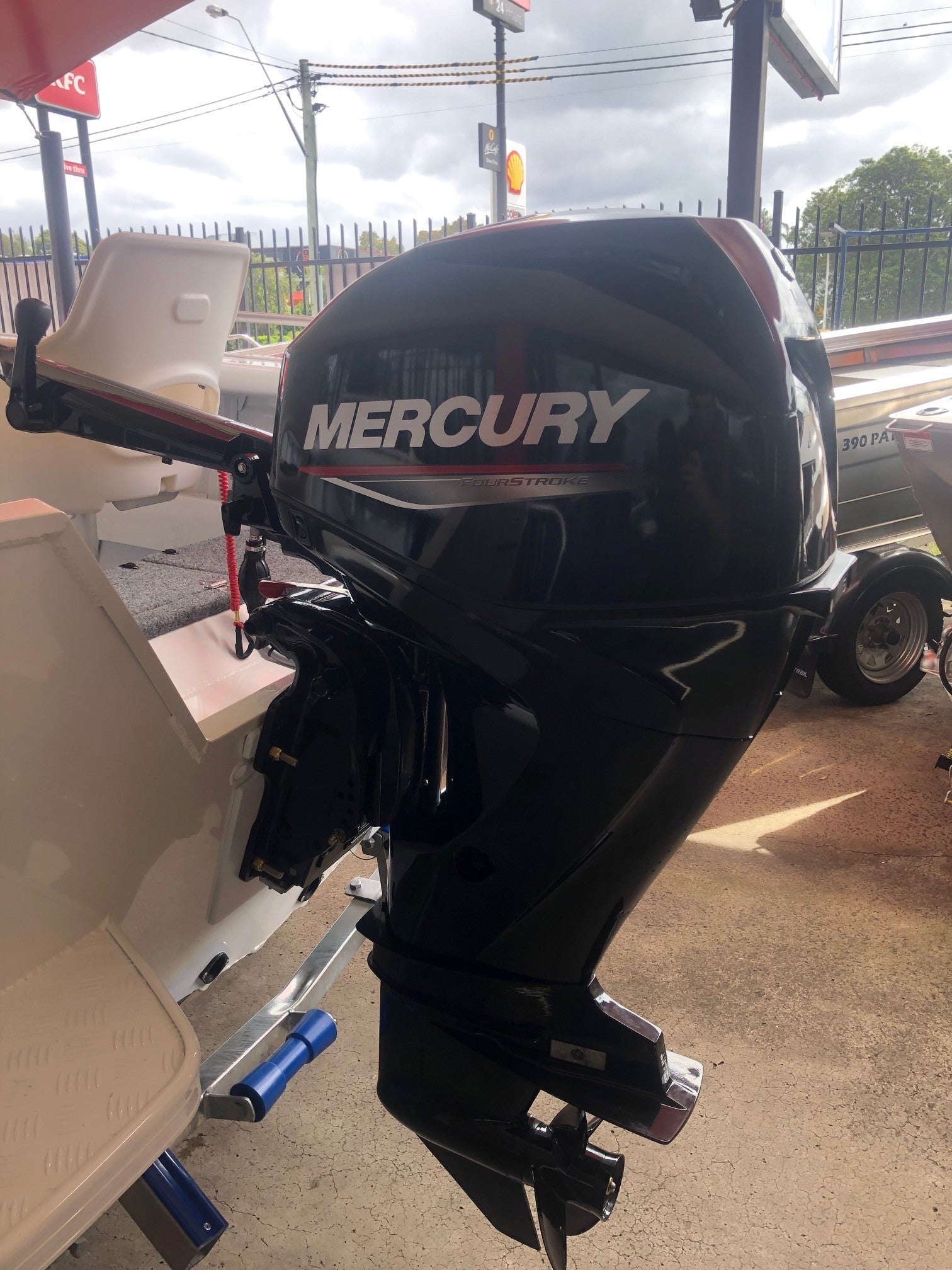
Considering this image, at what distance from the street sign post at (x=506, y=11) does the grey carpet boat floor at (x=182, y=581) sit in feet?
18.7

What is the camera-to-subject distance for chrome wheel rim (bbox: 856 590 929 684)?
3176 millimetres

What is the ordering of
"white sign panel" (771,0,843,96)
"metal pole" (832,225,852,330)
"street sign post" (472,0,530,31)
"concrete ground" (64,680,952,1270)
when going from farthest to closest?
"metal pole" (832,225,852,330)
"street sign post" (472,0,530,31)
"white sign panel" (771,0,843,96)
"concrete ground" (64,680,952,1270)

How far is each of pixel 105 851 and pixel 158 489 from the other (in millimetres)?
1283

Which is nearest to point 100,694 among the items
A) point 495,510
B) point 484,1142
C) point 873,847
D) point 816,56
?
point 495,510

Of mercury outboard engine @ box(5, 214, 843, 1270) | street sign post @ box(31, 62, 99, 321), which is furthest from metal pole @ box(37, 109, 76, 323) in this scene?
mercury outboard engine @ box(5, 214, 843, 1270)

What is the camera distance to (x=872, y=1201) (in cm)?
134

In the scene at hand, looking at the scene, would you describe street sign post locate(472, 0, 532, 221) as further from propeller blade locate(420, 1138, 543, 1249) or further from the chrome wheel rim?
propeller blade locate(420, 1138, 543, 1249)

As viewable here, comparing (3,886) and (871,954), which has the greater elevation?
(3,886)

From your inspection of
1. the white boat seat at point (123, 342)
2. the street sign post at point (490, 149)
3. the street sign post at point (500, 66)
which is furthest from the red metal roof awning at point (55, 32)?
the street sign post at point (490, 149)

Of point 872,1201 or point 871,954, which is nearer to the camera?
point 872,1201

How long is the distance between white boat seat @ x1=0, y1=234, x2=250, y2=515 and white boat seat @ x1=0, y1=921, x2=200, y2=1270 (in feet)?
3.97

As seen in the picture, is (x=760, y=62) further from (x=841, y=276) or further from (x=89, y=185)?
(x=89, y=185)

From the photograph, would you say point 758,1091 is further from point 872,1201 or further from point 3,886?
point 3,886

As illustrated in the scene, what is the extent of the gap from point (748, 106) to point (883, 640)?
2.04m
